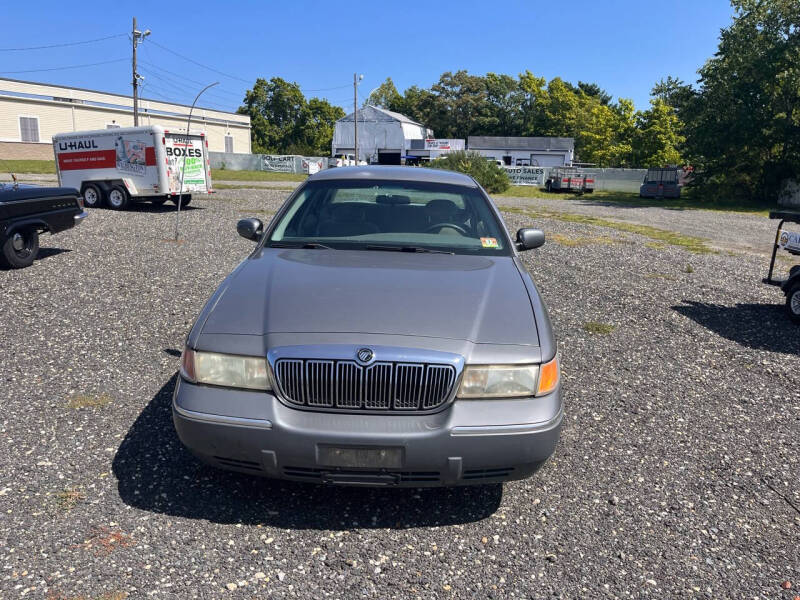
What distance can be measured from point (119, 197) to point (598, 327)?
53.2ft

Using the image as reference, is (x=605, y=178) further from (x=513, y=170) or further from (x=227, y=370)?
(x=227, y=370)

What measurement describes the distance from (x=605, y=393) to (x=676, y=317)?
3.02m

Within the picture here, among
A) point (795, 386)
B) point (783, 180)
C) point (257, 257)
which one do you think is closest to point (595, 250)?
point (795, 386)

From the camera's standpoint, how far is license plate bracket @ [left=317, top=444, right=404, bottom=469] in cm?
267

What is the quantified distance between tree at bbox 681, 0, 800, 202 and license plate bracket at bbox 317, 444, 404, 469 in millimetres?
33235

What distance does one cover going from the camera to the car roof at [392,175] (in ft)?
15.9

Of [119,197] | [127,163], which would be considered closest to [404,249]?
[127,163]

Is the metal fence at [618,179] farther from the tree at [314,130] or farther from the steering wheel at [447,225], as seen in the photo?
the tree at [314,130]

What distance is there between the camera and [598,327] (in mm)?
6691

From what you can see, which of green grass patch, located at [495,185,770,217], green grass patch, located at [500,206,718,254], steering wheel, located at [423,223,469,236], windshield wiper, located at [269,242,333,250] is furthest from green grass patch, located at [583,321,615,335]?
green grass patch, located at [495,185,770,217]

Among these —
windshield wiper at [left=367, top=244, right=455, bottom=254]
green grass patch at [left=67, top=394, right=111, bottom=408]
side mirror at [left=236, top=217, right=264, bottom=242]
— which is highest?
side mirror at [left=236, top=217, right=264, bottom=242]

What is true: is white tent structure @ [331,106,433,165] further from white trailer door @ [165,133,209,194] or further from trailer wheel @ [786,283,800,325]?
trailer wheel @ [786,283,800,325]

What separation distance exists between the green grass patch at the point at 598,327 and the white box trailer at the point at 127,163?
561 inches

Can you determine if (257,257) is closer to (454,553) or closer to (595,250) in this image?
(454,553)
